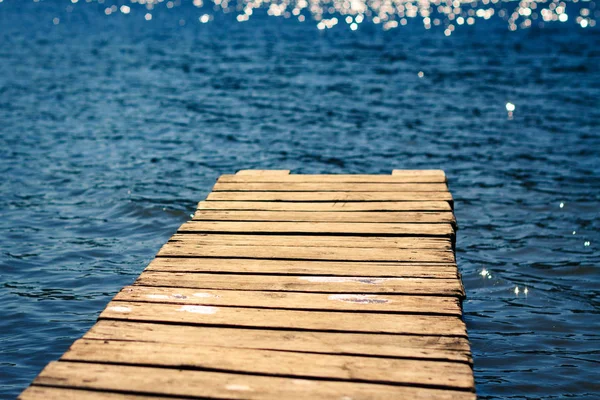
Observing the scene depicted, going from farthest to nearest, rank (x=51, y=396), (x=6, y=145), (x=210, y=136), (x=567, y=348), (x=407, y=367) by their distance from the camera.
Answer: (x=210, y=136) → (x=6, y=145) → (x=567, y=348) → (x=407, y=367) → (x=51, y=396)

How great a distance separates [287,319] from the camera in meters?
4.75

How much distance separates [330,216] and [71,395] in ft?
11.7

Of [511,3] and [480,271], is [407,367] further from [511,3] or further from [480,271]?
[511,3]

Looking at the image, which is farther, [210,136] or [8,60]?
[8,60]

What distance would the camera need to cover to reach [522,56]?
2627 cm

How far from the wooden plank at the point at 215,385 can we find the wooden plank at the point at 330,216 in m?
3.00

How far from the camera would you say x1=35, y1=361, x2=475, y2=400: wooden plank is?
3846 millimetres

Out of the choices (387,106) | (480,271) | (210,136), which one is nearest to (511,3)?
(387,106)

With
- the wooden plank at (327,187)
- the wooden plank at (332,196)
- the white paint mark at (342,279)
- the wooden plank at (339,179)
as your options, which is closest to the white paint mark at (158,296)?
the white paint mark at (342,279)

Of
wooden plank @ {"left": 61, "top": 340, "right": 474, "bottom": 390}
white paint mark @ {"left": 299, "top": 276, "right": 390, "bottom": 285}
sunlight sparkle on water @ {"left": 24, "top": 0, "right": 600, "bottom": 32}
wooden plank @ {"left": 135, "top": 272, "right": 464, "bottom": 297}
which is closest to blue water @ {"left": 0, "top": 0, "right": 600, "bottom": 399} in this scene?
wooden plank @ {"left": 135, "top": 272, "right": 464, "bottom": 297}

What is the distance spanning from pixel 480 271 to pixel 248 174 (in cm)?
295

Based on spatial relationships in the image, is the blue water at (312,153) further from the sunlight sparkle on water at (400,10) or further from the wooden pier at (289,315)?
the sunlight sparkle on water at (400,10)

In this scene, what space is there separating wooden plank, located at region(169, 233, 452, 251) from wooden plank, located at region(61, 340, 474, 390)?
1.98 metres

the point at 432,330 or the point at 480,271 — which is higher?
the point at 432,330
